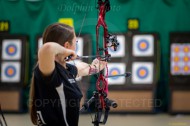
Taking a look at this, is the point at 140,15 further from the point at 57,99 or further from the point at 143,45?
the point at 57,99

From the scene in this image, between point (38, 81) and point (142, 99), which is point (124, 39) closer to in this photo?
point (142, 99)

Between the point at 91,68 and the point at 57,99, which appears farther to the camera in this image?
the point at 91,68

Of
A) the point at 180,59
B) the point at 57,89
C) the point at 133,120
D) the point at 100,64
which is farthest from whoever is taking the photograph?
the point at 180,59

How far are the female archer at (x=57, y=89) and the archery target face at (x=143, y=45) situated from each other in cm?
304

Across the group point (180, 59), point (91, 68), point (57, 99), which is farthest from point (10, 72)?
point (57, 99)

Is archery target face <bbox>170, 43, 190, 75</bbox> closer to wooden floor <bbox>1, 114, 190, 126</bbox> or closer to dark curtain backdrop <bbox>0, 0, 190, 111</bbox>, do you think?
dark curtain backdrop <bbox>0, 0, 190, 111</bbox>

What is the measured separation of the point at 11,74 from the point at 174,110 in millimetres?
2090

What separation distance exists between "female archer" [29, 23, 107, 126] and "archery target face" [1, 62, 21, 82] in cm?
317

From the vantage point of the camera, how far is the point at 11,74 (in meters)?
4.67

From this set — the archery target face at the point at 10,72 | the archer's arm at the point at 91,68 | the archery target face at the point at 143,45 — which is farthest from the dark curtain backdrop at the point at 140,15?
the archer's arm at the point at 91,68

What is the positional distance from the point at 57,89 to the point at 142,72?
10.3 ft

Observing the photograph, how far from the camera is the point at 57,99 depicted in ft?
4.94

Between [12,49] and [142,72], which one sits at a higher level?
[12,49]

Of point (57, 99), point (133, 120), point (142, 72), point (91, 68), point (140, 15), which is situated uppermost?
point (140, 15)
